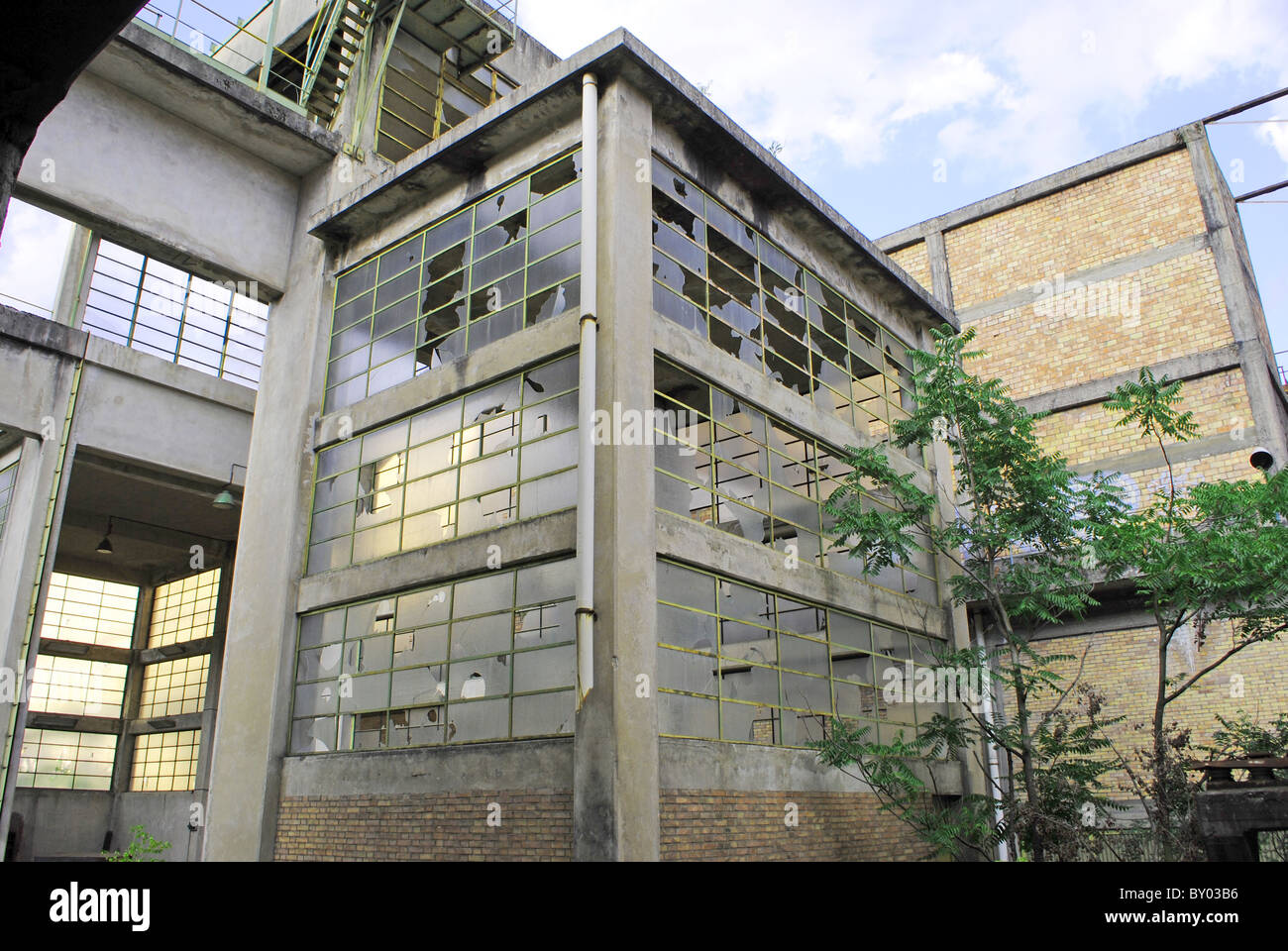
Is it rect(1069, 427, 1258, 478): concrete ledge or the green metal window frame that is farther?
rect(1069, 427, 1258, 478): concrete ledge

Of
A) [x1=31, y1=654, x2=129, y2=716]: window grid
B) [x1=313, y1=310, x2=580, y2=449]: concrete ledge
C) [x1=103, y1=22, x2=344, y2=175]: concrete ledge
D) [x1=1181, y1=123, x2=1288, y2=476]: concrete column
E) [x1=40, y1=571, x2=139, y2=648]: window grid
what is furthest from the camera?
[x1=40, y1=571, x2=139, y2=648]: window grid

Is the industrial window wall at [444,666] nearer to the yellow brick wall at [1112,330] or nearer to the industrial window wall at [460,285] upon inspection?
the industrial window wall at [460,285]

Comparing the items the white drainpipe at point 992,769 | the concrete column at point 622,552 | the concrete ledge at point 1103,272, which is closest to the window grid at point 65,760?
the concrete column at point 622,552

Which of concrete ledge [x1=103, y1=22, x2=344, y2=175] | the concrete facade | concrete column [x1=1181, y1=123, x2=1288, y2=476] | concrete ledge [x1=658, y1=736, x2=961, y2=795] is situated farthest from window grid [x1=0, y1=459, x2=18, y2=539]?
concrete column [x1=1181, y1=123, x2=1288, y2=476]

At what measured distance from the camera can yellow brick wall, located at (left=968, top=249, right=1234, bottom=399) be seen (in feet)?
71.9

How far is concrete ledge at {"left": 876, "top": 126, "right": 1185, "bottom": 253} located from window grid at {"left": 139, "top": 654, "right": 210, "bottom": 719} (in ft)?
70.9

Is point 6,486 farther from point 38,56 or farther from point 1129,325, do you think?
point 1129,325

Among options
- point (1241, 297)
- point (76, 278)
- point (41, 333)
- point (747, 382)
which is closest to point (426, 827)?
point (747, 382)

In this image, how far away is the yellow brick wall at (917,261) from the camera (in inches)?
1054

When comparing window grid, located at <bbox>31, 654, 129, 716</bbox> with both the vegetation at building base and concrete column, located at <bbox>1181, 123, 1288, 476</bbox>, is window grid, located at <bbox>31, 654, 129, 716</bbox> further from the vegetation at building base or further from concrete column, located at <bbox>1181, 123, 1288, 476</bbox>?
concrete column, located at <bbox>1181, 123, 1288, 476</bbox>

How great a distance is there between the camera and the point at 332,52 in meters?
19.1

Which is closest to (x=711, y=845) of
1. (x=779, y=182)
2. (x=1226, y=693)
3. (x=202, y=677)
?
(x=779, y=182)

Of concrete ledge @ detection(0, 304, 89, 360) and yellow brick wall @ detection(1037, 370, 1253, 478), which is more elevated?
yellow brick wall @ detection(1037, 370, 1253, 478)
